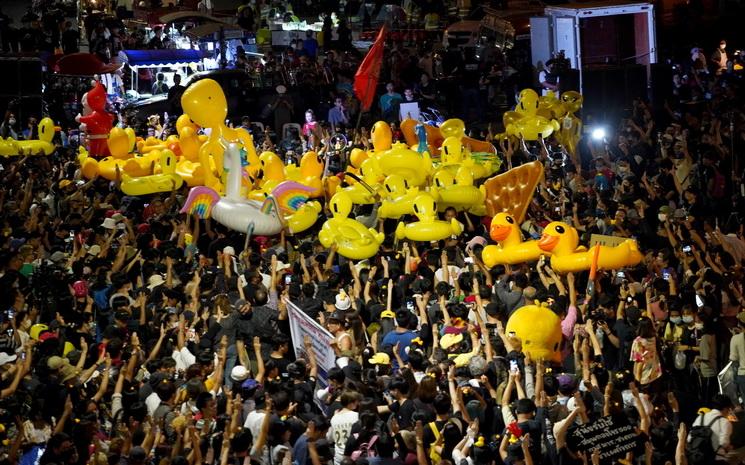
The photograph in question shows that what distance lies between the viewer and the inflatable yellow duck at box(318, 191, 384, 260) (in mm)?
12383

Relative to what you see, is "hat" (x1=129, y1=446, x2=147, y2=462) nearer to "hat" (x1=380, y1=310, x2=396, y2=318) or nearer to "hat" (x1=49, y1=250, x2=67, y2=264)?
"hat" (x1=380, y1=310, x2=396, y2=318)

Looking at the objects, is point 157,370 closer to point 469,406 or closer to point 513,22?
point 469,406

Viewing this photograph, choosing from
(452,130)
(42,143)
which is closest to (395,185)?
(452,130)

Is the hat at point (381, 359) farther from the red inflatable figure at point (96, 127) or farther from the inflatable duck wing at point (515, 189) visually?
the red inflatable figure at point (96, 127)

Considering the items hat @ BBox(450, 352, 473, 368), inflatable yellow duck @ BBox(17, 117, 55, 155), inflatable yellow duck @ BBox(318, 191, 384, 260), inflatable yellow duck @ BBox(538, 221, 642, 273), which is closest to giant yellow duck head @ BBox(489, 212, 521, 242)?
inflatable yellow duck @ BBox(538, 221, 642, 273)

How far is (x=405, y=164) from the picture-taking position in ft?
44.7

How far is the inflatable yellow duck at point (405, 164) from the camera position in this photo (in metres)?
13.6

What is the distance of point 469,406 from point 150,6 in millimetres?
19181

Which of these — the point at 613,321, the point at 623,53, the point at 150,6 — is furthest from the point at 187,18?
the point at 613,321

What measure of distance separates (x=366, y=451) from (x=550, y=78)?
11.6m

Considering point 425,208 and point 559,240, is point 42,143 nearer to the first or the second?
point 425,208

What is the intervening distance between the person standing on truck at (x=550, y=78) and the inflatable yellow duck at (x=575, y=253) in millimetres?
7203

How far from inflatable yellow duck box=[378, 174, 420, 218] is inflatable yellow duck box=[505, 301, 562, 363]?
372 centimetres

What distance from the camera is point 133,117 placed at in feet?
64.3
